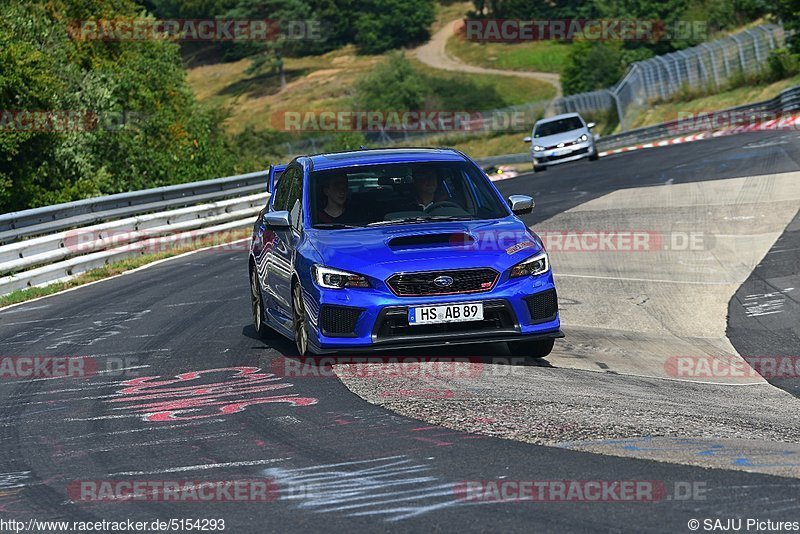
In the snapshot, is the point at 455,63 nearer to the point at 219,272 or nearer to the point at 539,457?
the point at 219,272

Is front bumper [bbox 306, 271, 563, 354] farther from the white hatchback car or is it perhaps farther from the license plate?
the white hatchback car

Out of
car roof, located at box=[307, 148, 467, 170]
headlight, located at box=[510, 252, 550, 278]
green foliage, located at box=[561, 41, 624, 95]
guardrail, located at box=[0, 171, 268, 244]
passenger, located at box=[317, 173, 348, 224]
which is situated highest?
car roof, located at box=[307, 148, 467, 170]

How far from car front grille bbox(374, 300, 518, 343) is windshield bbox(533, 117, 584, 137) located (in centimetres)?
2942

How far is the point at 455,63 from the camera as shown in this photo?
406 feet

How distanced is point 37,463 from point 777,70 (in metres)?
47.9

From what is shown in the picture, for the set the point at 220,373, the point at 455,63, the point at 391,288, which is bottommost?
the point at 455,63

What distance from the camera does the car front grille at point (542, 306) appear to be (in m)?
9.99

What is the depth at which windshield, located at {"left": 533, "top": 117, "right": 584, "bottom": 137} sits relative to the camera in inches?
1527

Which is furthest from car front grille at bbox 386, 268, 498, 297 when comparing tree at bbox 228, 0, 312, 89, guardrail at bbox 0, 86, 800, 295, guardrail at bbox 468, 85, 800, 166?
tree at bbox 228, 0, 312, 89

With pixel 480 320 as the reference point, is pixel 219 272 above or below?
below

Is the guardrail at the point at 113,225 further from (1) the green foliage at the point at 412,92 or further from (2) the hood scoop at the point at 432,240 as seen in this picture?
(1) the green foliage at the point at 412,92

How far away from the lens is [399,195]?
11.0 meters

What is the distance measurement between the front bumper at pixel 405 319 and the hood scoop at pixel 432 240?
468 millimetres

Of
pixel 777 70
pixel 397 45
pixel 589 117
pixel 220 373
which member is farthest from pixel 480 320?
pixel 397 45
